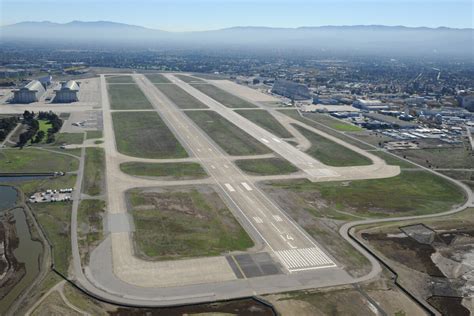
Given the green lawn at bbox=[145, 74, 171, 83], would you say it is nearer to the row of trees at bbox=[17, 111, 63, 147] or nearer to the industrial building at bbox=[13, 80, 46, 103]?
the industrial building at bbox=[13, 80, 46, 103]

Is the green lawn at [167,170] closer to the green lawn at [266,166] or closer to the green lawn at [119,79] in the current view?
the green lawn at [266,166]

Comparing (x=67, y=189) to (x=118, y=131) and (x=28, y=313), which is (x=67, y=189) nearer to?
(x=28, y=313)

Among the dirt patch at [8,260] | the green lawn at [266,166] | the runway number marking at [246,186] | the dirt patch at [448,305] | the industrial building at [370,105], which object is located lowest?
the dirt patch at [448,305]

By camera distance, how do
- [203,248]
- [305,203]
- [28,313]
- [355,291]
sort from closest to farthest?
[28,313] < [355,291] < [203,248] < [305,203]

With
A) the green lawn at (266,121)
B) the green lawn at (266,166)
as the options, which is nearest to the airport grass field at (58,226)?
the green lawn at (266,166)

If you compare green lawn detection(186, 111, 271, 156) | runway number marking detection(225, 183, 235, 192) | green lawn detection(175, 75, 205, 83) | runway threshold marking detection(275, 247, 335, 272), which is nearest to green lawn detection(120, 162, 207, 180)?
runway number marking detection(225, 183, 235, 192)

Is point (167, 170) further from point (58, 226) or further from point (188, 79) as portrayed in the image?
point (188, 79)

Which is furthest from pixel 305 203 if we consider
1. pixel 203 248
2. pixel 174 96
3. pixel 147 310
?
pixel 174 96
